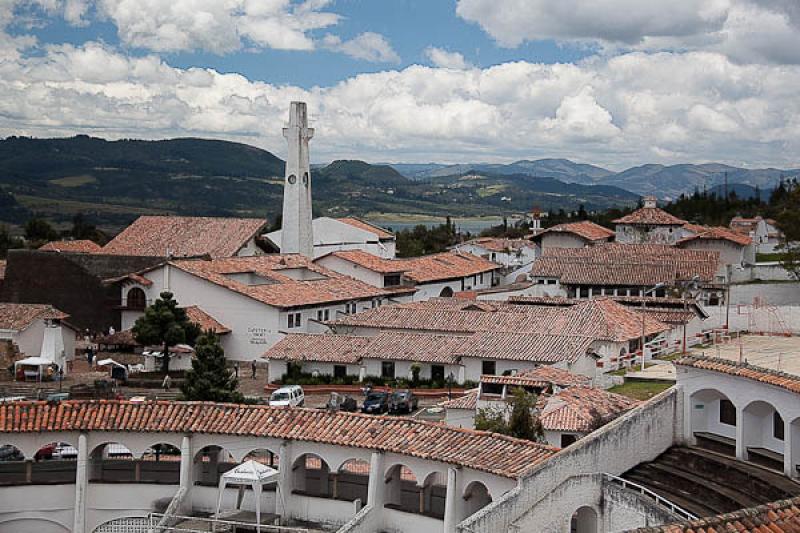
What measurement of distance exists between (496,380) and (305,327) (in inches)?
957

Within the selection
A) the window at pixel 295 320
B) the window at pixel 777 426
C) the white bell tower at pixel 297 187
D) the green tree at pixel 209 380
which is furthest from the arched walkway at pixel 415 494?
the white bell tower at pixel 297 187

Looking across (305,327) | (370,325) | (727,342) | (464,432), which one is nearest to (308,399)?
(370,325)

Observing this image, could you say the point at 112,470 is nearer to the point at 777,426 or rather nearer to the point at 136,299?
the point at 777,426

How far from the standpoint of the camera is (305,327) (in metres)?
61.3

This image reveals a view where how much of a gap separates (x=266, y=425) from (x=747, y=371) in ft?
42.3

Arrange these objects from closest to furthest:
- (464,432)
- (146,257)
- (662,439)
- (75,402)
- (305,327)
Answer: (464,432)
(75,402)
(662,439)
(305,327)
(146,257)

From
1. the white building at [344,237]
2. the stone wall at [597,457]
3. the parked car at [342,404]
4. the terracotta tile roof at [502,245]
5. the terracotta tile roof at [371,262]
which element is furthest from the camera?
the terracotta tile roof at [502,245]

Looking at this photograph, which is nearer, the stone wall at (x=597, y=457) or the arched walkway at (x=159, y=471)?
the stone wall at (x=597, y=457)

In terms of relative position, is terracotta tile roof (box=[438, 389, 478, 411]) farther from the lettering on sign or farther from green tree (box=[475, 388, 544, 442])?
the lettering on sign

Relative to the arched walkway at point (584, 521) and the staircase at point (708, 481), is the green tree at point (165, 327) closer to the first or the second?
the staircase at point (708, 481)

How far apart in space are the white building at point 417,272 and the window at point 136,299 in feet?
50.0

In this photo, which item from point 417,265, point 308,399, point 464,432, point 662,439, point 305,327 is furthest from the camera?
point 417,265

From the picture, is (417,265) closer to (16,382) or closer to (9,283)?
(9,283)

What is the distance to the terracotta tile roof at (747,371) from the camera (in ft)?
93.0
